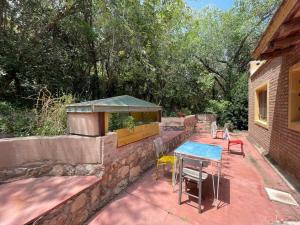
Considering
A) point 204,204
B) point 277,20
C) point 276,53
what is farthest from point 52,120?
point 276,53

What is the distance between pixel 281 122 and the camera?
5113 millimetres

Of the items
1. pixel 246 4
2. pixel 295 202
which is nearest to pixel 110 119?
pixel 295 202

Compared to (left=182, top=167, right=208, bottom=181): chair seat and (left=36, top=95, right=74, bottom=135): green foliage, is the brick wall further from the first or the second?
(left=36, top=95, right=74, bottom=135): green foliage

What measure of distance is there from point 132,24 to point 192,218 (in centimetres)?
761

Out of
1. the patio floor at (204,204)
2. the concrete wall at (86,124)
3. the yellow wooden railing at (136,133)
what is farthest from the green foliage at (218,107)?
the concrete wall at (86,124)

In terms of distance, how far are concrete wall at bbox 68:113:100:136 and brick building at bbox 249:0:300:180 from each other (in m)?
3.14

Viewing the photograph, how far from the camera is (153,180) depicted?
415 cm

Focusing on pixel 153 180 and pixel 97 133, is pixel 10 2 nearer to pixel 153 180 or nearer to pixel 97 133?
pixel 97 133

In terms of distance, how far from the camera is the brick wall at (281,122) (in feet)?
14.2

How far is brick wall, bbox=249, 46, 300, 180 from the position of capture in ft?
14.2

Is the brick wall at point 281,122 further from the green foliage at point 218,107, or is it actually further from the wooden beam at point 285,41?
the green foliage at point 218,107

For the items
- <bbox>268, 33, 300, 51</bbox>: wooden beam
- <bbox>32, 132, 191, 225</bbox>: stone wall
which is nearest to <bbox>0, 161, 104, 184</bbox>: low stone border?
<bbox>32, 132, 191, 225</bbox>: stone wall

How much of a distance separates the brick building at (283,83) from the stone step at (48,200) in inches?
145

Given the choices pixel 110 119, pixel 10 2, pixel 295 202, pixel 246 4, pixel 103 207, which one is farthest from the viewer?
pixel 246 4
